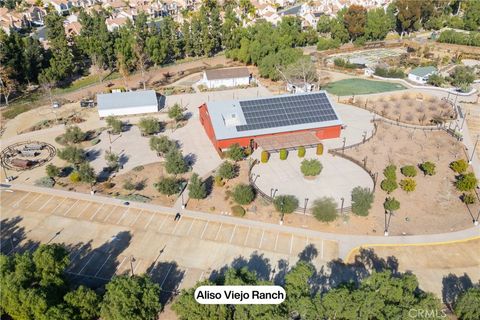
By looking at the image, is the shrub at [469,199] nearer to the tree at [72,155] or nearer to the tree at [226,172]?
the tree at [226,172]

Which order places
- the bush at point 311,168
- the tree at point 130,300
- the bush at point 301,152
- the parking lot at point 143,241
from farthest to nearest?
1. the bush at point 301,152
2. the bush at point 311,168
3. the parking lot at point 143,241
4. the tree at point 130,300

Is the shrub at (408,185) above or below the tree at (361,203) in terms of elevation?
below

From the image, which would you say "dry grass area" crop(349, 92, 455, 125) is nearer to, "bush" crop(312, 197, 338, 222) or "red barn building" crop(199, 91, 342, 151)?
"red barn building" crop(199, 91, 342, 151)

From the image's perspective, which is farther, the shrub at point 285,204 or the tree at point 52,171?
the tree at point 52,171

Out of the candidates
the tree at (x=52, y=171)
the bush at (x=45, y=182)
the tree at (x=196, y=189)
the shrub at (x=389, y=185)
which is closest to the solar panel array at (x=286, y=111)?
the tree at (x=196, y=189)

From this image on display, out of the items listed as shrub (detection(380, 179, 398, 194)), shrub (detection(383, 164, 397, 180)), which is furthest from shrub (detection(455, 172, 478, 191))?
shrub (detection(380, 179, 398, 194))

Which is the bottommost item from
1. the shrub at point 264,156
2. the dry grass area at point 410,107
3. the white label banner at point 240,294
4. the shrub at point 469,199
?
the dry grass area at point 410,107
